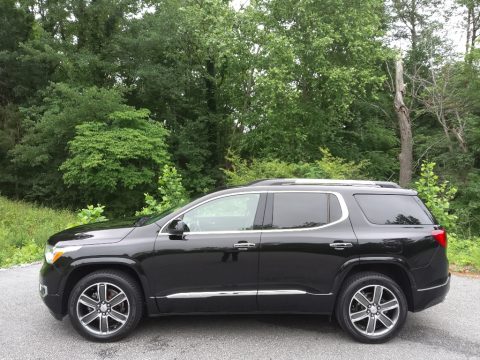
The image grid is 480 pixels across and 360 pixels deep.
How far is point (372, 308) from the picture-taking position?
4.33 m

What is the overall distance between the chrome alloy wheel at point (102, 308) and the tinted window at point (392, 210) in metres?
2.80

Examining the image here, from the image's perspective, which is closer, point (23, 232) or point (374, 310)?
point (374, 310)

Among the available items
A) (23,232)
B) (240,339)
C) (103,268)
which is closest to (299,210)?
(240,339)

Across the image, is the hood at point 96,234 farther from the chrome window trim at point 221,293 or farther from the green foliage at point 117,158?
the green foliage at point 117,158

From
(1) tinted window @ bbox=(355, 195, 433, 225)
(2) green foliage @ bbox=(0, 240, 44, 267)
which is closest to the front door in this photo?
(1) tinted window @ bbox=(355, 195, 433, 225)

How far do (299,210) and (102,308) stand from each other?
7.66 ft

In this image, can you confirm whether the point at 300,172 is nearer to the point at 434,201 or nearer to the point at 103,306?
the point at 434,201

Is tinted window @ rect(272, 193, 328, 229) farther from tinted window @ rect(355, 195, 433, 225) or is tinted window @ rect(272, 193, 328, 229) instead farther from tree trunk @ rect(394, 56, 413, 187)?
tree trunk @ rect(394, 56, 413, 187)

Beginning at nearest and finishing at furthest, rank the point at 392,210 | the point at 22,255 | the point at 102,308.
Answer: the point at 102,308, the point at 392,210, the point at 22,255

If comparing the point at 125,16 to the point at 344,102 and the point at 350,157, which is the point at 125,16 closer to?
the point at 344,102

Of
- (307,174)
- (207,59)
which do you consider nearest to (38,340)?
(307,174)

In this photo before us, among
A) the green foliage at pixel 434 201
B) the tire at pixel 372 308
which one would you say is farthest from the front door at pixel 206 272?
the green foliage at pixel 434 201

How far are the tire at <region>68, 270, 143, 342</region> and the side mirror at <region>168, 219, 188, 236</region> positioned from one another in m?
0.70

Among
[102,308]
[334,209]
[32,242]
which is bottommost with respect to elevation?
[32,242]
